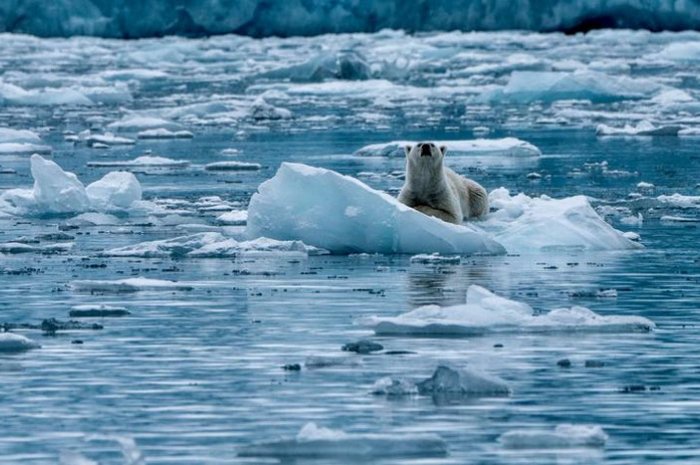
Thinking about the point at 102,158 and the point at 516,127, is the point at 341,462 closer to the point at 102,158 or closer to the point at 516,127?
the point at 102,158

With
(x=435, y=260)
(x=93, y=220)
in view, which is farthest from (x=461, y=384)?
(x=93, y=220)

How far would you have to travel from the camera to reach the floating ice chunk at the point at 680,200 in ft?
39.2

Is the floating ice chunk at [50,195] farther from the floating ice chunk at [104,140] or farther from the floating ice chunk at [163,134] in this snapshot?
the floating ice chunk at [163,134]

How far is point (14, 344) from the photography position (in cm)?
645

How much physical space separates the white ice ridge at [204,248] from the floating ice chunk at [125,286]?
128 centimetres

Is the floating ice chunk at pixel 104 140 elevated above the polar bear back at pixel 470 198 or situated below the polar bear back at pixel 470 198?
below

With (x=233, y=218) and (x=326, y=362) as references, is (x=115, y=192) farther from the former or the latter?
(x=326, y=362)

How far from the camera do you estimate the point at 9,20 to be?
46469 mm

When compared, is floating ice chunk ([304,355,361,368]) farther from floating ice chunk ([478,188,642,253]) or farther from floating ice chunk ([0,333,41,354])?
floating ice chunk ([478,188,642,253])

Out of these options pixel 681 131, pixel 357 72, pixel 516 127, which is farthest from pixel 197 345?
pixel 357 72

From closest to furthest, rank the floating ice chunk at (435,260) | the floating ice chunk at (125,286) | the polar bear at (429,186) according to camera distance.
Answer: the floating ice chunk at (125,286)
the floating ice chunk at (435,260)
the polar bear at (429,186)

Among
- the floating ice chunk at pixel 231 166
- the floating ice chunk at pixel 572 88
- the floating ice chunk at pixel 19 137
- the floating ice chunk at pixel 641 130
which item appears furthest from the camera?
the floating ice chunk at pixel 572 88

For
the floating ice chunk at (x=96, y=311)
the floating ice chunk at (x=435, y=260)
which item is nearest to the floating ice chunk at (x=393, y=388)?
the floating ice chunk at (x=96, y=311)

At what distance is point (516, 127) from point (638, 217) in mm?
10286
